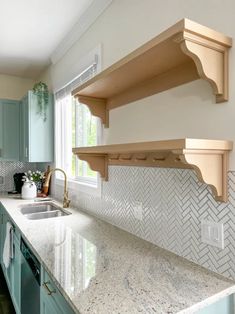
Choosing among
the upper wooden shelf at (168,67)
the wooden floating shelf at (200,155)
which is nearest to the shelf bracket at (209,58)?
the upper wooden shelf at (168,67)

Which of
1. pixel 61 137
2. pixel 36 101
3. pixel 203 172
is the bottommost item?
pixel 203 172

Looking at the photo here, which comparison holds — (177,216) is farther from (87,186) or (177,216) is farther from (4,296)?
(4,296)

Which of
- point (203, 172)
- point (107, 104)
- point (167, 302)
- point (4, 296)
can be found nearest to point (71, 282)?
point (167, 302)

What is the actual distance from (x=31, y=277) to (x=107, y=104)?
1.28m

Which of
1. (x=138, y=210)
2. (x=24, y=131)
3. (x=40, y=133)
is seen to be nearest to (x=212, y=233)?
(x=138, y=210)

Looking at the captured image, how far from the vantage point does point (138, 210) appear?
1583 millimetres

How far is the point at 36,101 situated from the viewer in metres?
3.18

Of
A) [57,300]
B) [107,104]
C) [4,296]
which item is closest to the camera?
[57,300]

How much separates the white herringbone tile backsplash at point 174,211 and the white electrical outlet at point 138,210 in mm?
28

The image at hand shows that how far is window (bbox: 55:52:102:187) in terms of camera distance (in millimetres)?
2453

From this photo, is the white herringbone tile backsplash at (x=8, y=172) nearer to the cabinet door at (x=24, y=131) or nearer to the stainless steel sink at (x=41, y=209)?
the cabinet door at (x=24, y=131)

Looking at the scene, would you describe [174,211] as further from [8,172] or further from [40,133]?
[8,172]

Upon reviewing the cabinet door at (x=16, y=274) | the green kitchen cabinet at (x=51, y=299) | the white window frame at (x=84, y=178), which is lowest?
the cabinet door at (x=16, y=274)

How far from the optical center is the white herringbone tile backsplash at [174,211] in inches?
42.1
